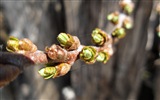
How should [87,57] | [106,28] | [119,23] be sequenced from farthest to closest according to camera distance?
[106,28]
[119,23]
[87,57]

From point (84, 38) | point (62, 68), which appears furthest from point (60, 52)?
point (84, 38)

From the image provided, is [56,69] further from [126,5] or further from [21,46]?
[126,5]

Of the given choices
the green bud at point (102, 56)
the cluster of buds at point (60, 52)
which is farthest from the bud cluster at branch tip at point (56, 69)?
the green bud at point (102, 56)

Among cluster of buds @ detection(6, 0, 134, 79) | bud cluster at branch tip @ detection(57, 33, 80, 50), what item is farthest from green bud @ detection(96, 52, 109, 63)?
bud cluster at branch tip @ detection(57, 33, 80, 50)

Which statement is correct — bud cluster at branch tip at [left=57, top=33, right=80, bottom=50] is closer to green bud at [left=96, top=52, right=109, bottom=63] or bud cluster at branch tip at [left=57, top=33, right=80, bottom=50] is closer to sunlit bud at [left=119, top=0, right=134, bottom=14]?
green bud at [left=96, top=52, right=109, bottom=63]

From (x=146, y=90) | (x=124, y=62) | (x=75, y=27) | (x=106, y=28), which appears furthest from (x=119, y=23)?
(x=146, y=90)

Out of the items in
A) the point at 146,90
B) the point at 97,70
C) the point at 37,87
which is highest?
the point at 97,70

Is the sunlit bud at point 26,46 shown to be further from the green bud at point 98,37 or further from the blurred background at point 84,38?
the blurred background at point 84,38

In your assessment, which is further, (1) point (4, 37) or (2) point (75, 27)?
(1) point (4, 37)

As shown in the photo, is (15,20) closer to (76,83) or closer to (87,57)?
(76,83)
